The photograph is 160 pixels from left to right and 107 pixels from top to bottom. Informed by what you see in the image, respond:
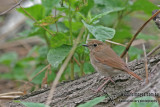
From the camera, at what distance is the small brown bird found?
11.8 feet

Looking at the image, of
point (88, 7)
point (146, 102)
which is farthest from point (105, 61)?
point (146, 102)

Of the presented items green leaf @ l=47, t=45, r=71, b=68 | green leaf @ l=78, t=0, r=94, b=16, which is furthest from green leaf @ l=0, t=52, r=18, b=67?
green leaf @ l=47, t=45, r=71, b=68

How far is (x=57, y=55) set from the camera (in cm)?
365

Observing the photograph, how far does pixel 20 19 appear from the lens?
27.1 ft

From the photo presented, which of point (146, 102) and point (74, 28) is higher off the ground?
point (74, 28)

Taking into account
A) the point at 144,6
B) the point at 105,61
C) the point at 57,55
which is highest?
the point at 144,6

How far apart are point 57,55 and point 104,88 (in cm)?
80

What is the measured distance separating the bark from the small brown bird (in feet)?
0.38

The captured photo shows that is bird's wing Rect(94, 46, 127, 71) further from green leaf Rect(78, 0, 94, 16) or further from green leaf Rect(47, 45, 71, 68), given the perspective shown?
green leaf Rect(78, 0, 94, 16)

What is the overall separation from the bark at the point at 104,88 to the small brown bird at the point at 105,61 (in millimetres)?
117

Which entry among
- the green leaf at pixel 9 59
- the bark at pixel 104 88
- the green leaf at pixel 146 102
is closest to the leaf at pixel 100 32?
the bark at pixel 104 88

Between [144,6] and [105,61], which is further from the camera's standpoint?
[144,6]

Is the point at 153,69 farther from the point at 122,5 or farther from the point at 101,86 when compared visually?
the point at 122,5

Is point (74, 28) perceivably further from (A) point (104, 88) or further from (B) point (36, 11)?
(A) point (104, 88)
